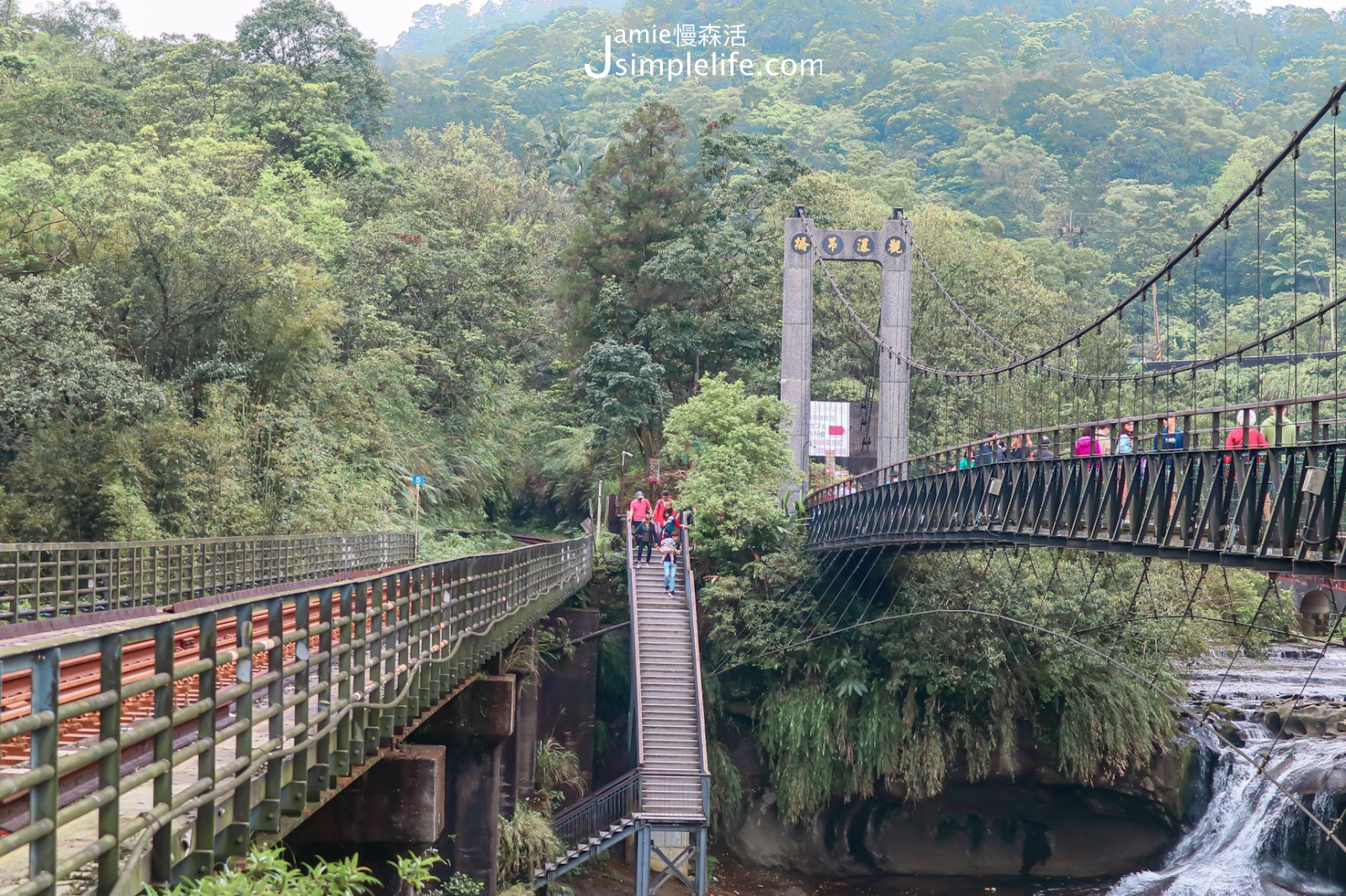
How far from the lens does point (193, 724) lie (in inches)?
344

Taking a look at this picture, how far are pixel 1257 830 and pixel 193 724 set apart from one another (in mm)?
24710

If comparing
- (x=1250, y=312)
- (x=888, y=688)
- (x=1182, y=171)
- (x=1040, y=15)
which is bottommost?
(x=888, y=688)

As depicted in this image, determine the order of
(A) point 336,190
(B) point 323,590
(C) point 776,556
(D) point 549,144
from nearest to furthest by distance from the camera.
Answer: (B) point 323,590 → (C) point 776,556 → (A) point 336,190 → (D) point 549,144

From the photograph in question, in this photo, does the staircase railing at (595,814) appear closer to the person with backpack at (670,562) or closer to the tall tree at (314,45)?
the person with backpack at (670,562)

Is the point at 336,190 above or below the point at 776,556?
above

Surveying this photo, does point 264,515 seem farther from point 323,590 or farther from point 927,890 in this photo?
point 323,590

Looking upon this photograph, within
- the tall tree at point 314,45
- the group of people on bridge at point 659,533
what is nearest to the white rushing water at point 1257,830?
the group of people on bridge at point 659,533

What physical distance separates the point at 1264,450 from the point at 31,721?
1178 cm

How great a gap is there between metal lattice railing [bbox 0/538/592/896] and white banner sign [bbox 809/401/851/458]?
28.0 meters

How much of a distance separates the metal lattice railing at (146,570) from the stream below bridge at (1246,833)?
12.6 m

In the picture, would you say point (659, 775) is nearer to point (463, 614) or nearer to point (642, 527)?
point (642, 527)

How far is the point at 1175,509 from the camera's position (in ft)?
52.5

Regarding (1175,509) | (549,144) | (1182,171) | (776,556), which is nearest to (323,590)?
(1175,509)

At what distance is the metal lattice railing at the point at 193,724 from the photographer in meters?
5.22
